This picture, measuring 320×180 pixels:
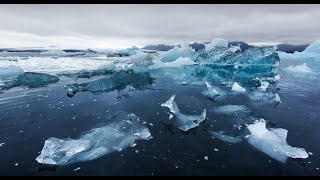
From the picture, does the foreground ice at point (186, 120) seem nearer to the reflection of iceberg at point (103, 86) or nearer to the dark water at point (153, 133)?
the dark water at point (153, 133)

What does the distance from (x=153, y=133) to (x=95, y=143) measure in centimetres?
155

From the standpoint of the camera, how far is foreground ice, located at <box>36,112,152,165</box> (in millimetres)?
5188

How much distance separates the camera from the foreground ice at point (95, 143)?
5188 mm

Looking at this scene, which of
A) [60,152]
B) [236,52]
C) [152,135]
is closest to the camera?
[60,152]

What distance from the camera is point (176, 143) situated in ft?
19.6

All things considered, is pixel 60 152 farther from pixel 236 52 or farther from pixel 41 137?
pixel 236 52

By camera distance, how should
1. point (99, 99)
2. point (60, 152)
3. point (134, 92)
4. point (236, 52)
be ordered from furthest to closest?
point (236, 52), point (134, 92), point (99, 99), point (60, 152)

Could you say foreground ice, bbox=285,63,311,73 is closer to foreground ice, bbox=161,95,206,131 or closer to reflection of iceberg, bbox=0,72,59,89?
foreground ice, bbox=161,95,206,131

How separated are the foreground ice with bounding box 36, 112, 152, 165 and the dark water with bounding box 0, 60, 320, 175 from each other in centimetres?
21

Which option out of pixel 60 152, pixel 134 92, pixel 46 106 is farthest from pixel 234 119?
pixel 46 106

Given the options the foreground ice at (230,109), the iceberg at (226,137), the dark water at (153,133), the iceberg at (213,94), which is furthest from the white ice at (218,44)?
the iceberg at (226,137)

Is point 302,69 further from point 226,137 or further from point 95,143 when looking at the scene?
point 95,143

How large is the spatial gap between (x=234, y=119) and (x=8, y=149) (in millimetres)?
6205

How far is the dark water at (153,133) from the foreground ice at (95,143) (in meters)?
0.21
